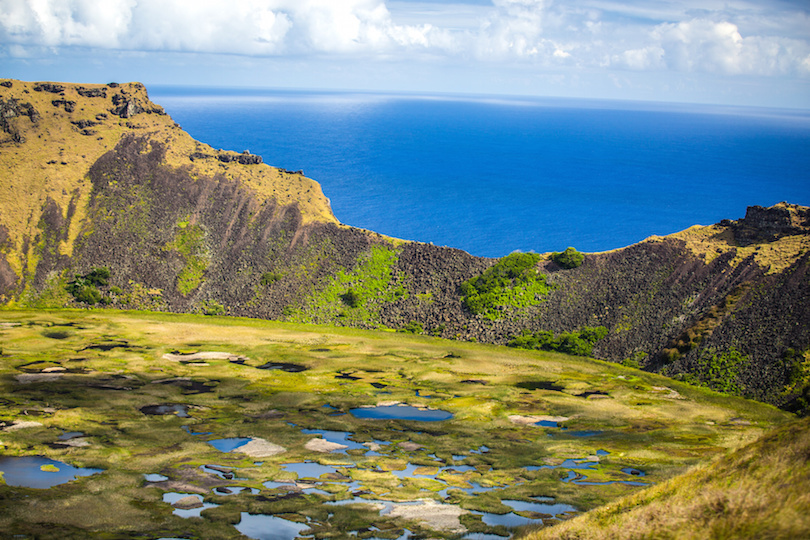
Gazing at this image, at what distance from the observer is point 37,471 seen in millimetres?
41875

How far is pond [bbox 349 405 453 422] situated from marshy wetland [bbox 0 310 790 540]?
0.33 meters

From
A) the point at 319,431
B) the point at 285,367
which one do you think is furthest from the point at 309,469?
the point at 285,367

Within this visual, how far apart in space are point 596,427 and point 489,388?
16423 millimetres

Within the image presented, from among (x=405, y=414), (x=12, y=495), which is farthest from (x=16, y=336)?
(x=405, y=414)

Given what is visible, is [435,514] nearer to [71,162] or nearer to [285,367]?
[285,367]

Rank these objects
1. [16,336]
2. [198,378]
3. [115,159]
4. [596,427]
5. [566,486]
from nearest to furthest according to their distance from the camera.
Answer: [566,486] → [596,427] → [198,378] → [16,336] → [115,159]

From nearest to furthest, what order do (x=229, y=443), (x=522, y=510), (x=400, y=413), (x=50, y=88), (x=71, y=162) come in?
(x=522, y=510) < (x=229, y=443) < (x=400, y=413) < (x=71, y=162) < (x=50, y=88)

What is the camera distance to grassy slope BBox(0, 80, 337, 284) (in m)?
118

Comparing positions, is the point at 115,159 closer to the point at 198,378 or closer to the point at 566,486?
the point at 198,378

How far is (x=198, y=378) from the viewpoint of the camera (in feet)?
239

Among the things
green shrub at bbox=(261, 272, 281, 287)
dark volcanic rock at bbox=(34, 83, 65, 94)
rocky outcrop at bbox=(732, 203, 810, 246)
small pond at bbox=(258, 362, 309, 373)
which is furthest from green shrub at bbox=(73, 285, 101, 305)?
rocky outcrop at bbox=(732, 203, 810, 246)

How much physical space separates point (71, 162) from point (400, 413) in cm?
11192

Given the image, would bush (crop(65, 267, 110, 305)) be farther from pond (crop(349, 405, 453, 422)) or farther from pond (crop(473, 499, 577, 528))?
pond (crop(473, 499, 577, 528))

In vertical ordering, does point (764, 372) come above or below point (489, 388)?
above
